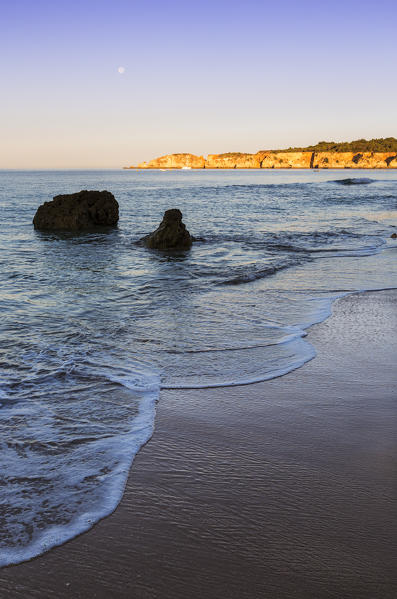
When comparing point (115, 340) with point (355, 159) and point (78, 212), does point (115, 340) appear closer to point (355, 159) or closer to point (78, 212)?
point (78, 212)

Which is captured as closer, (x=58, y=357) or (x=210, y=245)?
(x=58, y=357)

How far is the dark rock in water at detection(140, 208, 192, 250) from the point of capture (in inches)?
567

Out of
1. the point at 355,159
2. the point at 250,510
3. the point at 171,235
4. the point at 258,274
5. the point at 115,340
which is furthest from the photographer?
the point at 355,159

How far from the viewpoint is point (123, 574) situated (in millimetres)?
2082

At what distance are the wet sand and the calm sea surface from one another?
203 millimetres

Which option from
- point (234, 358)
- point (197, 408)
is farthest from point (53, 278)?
point (197, 408)

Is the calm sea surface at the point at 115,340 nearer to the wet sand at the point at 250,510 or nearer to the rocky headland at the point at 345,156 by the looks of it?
the wet sand at the point at 250,510

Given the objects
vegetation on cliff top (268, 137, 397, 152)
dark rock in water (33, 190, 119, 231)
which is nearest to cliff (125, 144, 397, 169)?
vegetation on cliff top (268, 137, 397, 152)

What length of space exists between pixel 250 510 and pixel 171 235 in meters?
12.3

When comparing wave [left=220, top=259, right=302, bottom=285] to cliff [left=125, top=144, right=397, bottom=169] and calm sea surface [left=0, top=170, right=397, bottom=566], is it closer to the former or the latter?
calm sea surface [left=0, top=170, right=397, bottom=566]

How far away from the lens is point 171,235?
1437 cm

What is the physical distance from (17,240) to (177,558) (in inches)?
624

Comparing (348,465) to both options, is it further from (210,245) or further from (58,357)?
(210,245)

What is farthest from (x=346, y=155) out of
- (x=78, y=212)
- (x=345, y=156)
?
(x=78, y=212)
